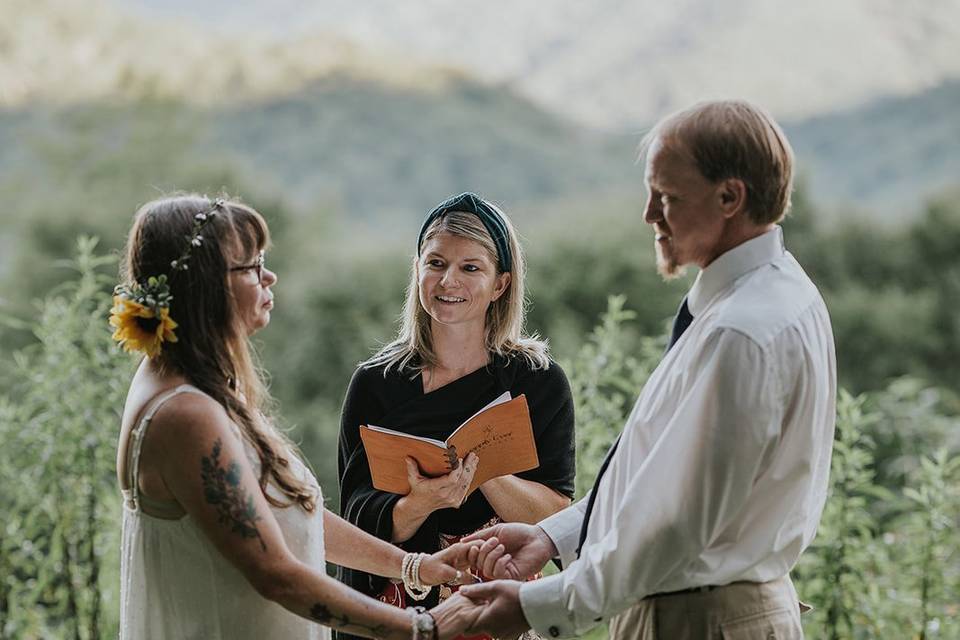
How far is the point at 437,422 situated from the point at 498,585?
560mm

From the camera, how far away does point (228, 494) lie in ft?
6.24

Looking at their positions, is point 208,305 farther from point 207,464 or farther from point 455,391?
point 455,391

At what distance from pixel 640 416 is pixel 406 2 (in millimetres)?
9395

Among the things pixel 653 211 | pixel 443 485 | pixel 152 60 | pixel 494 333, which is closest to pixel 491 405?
pixel 443 485

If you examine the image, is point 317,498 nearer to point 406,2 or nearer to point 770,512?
point 770,512

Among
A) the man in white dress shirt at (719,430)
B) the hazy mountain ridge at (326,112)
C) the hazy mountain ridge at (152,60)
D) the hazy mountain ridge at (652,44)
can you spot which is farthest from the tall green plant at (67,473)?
the hazy mountain ridge at (652,44)

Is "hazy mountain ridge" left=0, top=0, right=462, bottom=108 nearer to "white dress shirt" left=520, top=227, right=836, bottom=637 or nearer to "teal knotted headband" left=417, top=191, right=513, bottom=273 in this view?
"teal knotted headband" left=417, top=191, right=513, bottom=273

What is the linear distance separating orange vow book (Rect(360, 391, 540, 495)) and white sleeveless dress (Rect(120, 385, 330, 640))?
48cm

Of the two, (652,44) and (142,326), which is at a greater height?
(652,44)

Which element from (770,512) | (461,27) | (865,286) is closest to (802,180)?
(865,286)

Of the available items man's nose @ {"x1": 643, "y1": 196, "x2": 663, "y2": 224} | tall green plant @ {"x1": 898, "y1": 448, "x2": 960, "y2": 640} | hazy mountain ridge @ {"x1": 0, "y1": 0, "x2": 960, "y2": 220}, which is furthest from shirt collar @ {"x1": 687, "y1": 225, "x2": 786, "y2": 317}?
hazy mountain ridge @ {"x1": 0, "y1": 0, "x2": 960, "y2": 220}

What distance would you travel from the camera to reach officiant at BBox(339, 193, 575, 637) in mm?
2584

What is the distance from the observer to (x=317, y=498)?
2166 millimetres

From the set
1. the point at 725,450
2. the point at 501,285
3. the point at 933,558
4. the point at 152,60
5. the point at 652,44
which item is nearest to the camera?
the point at 725,450
